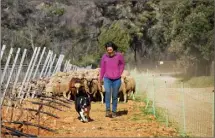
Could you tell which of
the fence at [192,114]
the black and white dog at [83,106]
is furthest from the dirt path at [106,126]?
the fence at [192,114]

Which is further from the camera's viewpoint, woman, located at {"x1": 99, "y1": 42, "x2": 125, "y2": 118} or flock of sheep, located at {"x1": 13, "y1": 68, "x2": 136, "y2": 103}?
flock of sheep, located at {"x1": 13, "y1": 68, "x2": 136, "y2": 103}

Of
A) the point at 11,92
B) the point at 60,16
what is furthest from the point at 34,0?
the point at 11,92

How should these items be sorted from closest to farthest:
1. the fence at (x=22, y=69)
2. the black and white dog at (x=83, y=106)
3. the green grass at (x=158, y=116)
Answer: the green grass at (x=158, y=116)
the black and white dog at (x=83, y=106)
the fence at (x=22, y=69)

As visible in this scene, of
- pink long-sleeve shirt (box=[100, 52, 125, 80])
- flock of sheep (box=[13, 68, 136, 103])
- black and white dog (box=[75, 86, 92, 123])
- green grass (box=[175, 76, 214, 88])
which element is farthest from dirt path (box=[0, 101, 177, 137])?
green grass (box=[175, 76, 214, 88])

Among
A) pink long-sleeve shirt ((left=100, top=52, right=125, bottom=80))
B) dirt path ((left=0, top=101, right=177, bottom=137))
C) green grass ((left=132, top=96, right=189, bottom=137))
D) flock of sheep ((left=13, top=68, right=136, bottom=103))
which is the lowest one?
dirt path ((left=0, top=101, right=177, bottom=137))

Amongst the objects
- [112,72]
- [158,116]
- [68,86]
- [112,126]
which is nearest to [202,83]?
[68,86]

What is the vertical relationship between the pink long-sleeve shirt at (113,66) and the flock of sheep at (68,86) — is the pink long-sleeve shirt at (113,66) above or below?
above

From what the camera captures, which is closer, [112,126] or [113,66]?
[112,126]

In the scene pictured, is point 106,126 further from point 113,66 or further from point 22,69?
point 22,69

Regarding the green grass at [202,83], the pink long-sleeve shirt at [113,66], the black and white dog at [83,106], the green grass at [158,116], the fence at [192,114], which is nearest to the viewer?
the fence at [192,114]

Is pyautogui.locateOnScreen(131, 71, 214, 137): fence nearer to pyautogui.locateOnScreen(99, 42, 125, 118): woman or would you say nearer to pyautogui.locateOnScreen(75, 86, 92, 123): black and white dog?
pyautogui.locateOnScreen(99, 42, 125, 118): woman

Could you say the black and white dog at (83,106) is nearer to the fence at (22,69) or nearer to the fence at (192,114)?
the fence at (192,114)

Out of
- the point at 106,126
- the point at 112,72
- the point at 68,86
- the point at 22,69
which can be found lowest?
the point at 106,126

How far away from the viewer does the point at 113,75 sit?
436 inches
